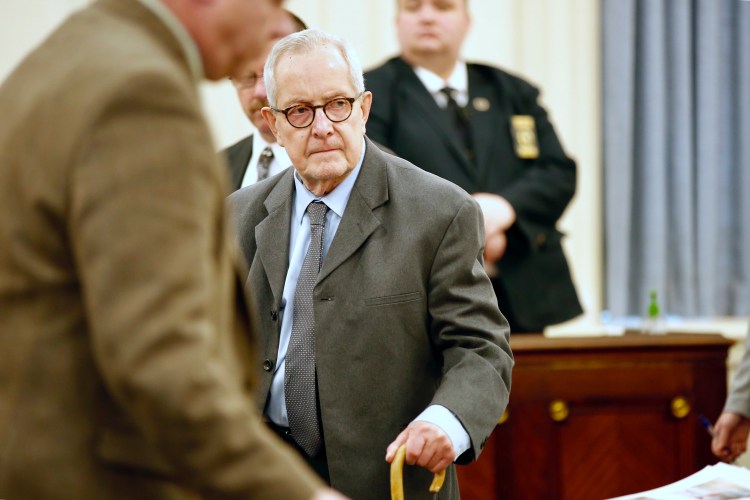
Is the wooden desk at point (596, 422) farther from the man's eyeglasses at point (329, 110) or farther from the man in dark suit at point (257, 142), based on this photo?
the man's eyeglasses at point (329, 110)

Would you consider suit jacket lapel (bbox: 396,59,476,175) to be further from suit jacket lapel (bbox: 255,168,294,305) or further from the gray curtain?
the gray curtain

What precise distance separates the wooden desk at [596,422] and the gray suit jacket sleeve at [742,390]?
947 mm

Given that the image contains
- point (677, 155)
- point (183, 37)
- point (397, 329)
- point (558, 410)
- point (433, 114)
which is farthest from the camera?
point (677, 155)

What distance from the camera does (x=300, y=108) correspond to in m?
2.47

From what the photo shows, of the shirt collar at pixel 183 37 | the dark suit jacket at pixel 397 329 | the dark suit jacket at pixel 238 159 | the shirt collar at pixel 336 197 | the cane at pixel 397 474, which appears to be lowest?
the cane at pixel 397 474

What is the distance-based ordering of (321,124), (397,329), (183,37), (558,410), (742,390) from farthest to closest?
(558,410)
(742,390)
(321,124)
(397,329)
(183,37)

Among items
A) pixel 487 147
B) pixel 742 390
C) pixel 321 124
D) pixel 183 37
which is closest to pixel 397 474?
pixel 321 124

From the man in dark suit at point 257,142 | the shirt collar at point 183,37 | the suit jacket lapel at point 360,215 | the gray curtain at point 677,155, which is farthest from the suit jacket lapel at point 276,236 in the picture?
the gray curtain at point 677,155

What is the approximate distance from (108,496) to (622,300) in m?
4.40

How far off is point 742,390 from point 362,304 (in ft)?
3.69

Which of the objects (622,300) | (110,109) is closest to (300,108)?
(110,109)

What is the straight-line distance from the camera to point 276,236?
248 centimetres

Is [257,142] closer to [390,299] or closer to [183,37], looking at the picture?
[390,299]

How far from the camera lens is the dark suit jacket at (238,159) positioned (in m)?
3.20
